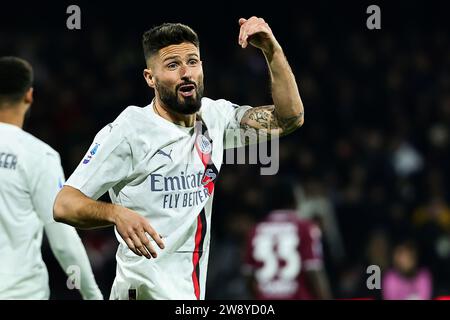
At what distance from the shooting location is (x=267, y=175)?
1090 centimetres

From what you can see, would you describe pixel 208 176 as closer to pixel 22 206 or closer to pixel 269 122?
pixel 269 122

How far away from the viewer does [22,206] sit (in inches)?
206

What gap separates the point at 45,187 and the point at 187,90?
1.19 meters

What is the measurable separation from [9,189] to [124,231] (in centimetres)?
154

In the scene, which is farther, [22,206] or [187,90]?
[22,206]

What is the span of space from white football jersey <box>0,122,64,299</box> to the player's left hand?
4.86 ft

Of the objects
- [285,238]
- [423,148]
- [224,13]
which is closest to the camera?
[285,238]

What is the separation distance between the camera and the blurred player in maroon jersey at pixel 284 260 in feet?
26.9

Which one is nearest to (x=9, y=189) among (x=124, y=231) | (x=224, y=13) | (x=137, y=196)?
(x=137, y=196)

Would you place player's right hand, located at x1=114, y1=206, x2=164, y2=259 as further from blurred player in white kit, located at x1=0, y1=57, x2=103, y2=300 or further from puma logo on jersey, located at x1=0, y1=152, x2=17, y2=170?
puma logo on jersey, located at x1=0, y1=152, x2=17, y2=170

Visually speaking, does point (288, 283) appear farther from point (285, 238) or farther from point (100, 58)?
point (100, 58)

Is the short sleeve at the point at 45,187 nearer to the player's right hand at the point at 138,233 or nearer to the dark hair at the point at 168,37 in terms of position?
the dark hair at the point at 168,37

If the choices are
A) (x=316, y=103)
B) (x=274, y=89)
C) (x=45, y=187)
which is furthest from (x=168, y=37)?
(x=316, y=103)

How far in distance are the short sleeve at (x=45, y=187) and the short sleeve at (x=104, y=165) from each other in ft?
2.94
